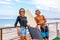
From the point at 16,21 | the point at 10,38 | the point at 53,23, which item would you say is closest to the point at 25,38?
the point at 16,21

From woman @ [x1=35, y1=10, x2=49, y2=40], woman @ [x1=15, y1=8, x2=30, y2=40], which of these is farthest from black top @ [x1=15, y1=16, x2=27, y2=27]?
woman @ [x1=35, y1=10, x2=49, y2=40]

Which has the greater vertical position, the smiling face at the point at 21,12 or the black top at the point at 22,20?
the smiling face at the point at 21,12

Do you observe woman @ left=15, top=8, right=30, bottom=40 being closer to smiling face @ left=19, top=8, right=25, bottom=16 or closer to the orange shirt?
smiling face @ left=19, top=8, right=25, bottom=16

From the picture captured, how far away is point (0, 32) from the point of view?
4.85m

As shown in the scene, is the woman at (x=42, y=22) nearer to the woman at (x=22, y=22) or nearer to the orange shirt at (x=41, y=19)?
the orange shirt at (x=41, y=19)

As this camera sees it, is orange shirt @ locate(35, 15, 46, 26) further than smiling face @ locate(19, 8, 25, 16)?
Yes

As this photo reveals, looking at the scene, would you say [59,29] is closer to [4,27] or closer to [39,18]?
[39,18]

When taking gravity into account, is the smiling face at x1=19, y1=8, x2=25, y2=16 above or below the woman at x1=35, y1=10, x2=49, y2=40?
above

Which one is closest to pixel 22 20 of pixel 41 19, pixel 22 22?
pixel 22 22

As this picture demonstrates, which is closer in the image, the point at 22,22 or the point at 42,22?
the point at 22,22

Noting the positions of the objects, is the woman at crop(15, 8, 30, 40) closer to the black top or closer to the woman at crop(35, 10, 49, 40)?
the black top

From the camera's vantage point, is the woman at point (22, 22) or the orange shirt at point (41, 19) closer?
the woman at point (22, 22)

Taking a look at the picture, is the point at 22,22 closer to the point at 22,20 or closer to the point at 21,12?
the point at 22,20

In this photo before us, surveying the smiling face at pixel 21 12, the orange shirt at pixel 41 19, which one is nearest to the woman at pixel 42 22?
the orange shirt at pixel 41 19
